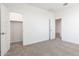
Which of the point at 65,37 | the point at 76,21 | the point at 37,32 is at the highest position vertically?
the point at 76,21

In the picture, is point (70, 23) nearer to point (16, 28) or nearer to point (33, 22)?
point (33, 22)

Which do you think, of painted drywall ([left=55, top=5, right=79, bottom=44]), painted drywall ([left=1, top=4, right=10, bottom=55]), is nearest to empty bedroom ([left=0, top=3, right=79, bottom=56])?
painted drywall ([left=55, top=5, right=79, bottom=44])

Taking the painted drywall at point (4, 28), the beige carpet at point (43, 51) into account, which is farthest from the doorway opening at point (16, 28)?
the painted drywall at point (4, 28)

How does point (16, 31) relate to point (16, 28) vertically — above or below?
below

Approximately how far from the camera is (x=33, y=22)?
5305mm

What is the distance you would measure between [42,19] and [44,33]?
1181 millimetres

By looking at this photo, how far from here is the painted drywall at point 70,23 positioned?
519cm

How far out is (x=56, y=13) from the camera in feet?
23.1

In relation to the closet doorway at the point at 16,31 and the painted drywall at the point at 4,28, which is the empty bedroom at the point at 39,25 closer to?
the closet doorway at the point at 16,31

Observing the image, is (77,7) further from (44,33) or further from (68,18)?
(44,33)

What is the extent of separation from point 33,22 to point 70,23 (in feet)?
9.21

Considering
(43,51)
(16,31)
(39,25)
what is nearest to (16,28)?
(16,31)

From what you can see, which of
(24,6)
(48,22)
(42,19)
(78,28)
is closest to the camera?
(24,6)

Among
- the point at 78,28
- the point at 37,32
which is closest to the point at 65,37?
the point at 78,28
